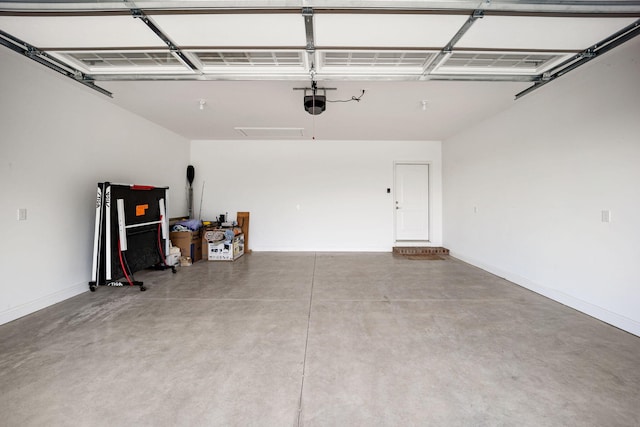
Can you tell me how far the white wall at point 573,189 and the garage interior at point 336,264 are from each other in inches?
0.9

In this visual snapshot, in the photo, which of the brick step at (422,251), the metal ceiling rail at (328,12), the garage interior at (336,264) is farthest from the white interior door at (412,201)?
the metal ceiling rail at (328,12)

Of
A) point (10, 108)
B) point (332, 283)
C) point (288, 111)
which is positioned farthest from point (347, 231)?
point (10, 108)

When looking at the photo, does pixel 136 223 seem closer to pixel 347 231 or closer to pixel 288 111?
pixel 288 111

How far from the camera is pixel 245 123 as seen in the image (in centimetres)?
470

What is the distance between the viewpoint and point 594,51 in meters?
2.18

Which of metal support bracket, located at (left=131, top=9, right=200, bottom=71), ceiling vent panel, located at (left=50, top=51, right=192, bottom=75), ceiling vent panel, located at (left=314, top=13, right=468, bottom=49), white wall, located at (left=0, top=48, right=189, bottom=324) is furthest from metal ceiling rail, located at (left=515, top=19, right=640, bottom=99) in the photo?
white wall, located at (left=0, top=48, right=189, bottom=324)

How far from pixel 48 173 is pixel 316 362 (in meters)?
3.78

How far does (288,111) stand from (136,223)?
9.59 feet

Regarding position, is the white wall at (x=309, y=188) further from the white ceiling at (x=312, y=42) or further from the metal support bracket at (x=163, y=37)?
the metal support bracket at (x=163, y=37)

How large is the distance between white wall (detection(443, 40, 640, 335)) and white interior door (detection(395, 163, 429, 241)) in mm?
1719

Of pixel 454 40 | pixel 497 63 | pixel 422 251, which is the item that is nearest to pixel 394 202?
pixel 422 251

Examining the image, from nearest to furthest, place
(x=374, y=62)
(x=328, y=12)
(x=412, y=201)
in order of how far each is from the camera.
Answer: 1. (x=328, y=12)
2. (x=374, y=62)
3. (x=412, y=201)

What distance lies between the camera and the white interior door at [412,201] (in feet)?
20.4

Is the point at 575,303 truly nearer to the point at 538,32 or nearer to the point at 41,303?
the point at 538,32
